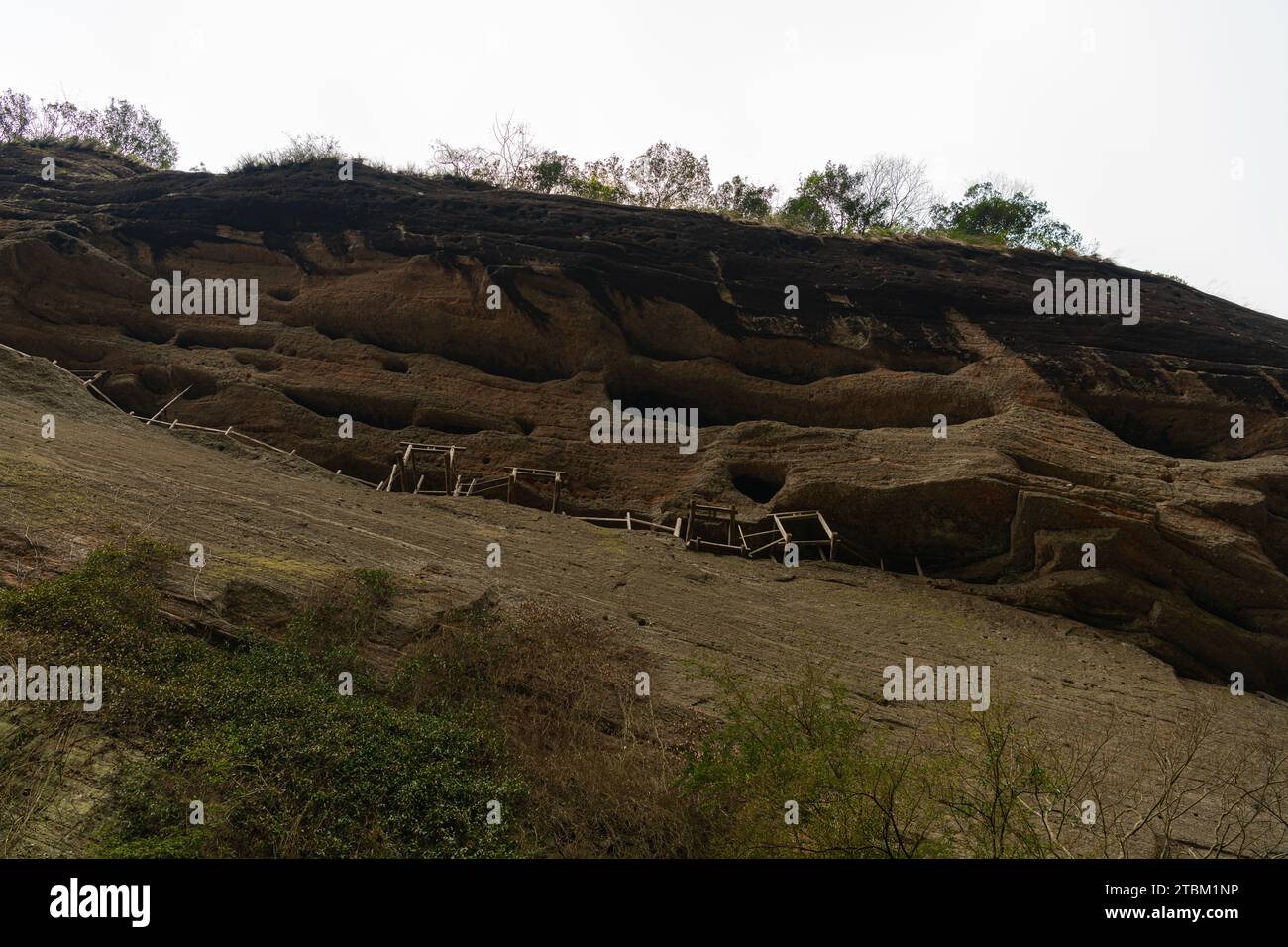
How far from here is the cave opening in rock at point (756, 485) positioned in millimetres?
16047

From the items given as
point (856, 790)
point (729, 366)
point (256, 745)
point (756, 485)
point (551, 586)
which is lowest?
point (856, 790)

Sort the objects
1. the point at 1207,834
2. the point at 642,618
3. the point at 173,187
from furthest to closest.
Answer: the point at 173,187
the point at 642,618
the point at 1207,834

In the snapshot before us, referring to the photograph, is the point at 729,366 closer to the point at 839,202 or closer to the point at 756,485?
the point at 756,485

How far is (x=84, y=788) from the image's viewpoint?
674 cm

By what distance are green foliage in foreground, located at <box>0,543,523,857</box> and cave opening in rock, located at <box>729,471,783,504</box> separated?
8693mm

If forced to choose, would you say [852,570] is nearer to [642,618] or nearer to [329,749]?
[642,618]

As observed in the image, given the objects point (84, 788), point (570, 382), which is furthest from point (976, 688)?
point (570, 382)

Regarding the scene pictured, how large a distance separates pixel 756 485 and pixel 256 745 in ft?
34.8

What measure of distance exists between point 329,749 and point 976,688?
7.13m

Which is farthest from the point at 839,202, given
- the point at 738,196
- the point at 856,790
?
the point at 856,790

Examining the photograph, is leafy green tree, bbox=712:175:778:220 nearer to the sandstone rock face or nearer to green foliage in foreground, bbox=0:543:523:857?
the sandstone rock face

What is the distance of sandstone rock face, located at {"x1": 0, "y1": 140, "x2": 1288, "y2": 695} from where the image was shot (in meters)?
14.0

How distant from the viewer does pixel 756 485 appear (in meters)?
16.4

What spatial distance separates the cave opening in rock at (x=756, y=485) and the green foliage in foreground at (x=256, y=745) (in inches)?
342
